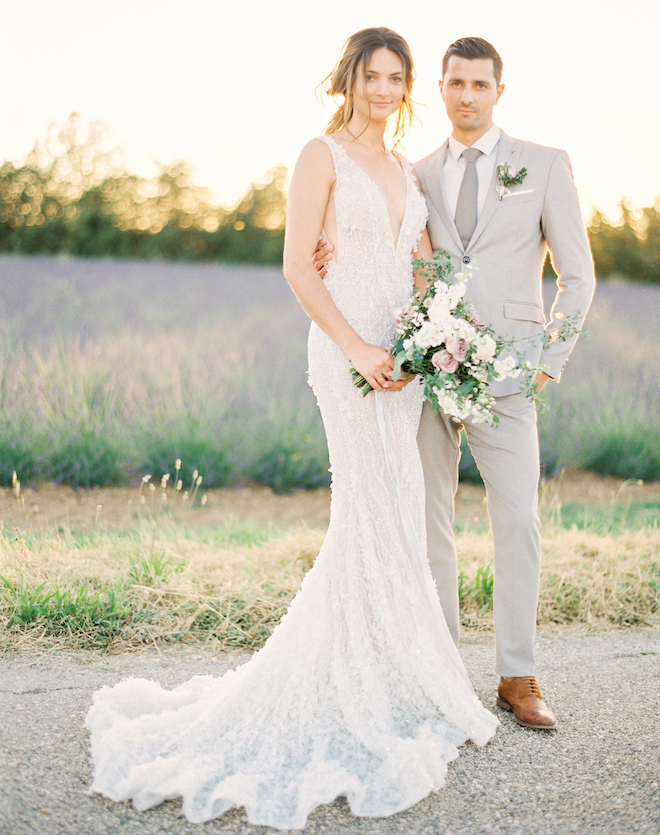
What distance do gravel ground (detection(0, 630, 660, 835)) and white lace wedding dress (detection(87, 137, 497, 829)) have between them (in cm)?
11

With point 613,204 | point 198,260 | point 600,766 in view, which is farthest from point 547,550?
point 198,260

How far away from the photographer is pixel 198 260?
14484 millimetres

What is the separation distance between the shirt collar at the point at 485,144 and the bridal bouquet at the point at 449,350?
2.11 ft

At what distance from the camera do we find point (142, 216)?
13.2 meters

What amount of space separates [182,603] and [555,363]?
2121 mm

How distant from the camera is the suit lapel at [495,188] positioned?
2.73 metres

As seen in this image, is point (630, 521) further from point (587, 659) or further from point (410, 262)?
point (410, 262)

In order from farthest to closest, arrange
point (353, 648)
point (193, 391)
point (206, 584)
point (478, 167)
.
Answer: point (193, 391) → point (206, 584) → point (478, 167) → point (353, 648)

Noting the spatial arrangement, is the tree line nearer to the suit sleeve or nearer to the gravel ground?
the suit sleeve

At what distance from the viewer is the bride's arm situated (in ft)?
7.97

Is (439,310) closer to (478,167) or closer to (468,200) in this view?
(468,200)

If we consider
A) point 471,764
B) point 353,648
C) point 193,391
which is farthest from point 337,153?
point 193,391

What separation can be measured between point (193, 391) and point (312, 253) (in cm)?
439

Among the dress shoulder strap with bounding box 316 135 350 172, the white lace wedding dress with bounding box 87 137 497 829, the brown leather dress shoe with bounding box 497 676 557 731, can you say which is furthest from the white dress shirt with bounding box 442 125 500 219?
the brown leather dress shoe with bounding box 497 676 557 731
